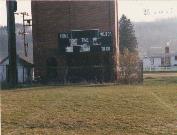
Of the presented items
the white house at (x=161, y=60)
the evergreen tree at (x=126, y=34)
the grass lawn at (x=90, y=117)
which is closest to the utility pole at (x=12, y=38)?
the grass lawn at (x=90, y=117)

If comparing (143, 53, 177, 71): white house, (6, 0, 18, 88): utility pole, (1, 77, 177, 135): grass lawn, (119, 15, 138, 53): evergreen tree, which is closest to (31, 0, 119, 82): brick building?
(6, 0, 18, 88): utility pole

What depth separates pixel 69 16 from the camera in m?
42.5

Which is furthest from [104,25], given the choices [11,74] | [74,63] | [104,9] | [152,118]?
[152,118]

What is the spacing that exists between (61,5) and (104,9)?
4473 mm

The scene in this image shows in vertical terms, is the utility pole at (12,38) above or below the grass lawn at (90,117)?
above

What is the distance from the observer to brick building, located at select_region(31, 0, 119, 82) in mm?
40438

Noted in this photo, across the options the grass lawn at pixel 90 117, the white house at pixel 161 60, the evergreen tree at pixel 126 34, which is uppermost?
the evergreen tree at pixel 126 34

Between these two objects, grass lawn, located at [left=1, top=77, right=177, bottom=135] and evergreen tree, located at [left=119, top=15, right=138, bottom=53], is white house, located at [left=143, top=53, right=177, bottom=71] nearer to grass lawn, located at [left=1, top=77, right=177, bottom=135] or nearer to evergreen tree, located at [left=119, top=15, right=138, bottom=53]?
evergreen tree, located at [left=119, top=15, right=138, bottom=53]

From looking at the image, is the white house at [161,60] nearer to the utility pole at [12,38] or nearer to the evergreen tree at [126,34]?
the evergreen tree at [126,34]

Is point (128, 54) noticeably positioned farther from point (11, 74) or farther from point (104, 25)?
point (11, 74)

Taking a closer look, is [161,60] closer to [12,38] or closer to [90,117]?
[12,38]

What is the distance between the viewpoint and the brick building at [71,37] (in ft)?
133

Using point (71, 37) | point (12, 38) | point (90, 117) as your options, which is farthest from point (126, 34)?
point (90, 117)

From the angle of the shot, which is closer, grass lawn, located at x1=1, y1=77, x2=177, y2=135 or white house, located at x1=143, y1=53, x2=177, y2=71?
grass lawn, located at x1=1, y1=77, x2=177, y2=135
